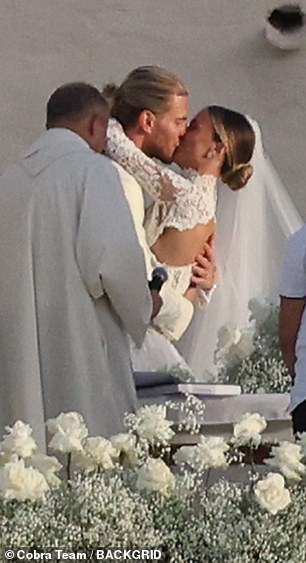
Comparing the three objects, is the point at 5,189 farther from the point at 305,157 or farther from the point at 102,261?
the point at 305,157

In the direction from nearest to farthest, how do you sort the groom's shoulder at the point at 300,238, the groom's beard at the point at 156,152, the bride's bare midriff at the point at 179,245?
the groom's shoulder at the point at 300,238 → the groom's beard at the point at 156,152 → the bride's bare midriff at the point at 179,245

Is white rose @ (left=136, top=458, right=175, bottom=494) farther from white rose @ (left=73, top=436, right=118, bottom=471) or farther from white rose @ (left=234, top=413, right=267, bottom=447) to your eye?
white rose @ (left=234, top=413, right=267, bottom=447)

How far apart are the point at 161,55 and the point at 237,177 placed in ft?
4.14

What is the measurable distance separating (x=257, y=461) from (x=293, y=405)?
0.26 metres

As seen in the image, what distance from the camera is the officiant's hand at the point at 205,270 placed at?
5.03 meters

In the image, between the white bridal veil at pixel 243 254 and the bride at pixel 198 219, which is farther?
the white bridal veil at pixel 243 254

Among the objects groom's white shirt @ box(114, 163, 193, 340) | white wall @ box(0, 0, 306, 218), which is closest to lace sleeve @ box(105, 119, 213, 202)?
groom's white shirt @ box(114, 163, 193, 340)

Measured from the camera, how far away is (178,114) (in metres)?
4.65

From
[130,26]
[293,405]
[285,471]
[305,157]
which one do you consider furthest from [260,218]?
[285,471]

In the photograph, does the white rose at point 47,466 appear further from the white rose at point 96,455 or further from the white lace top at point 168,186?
the white lace top at point 168,186

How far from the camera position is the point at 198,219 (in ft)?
16.4

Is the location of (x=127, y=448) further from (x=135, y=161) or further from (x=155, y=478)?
(x=135, y=161)

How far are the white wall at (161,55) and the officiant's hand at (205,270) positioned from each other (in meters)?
1.20

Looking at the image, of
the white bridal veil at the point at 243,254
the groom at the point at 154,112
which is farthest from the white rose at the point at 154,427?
the white bridal veil at the point at 243,254
